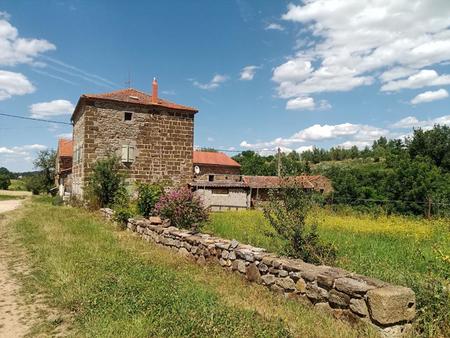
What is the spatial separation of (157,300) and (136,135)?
20191 mm

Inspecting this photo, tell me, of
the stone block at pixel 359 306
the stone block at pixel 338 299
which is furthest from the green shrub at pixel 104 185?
the stone block at pixel 359 306

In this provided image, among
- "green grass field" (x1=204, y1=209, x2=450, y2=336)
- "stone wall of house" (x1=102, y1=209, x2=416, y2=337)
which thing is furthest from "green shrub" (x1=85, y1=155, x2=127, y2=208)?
"stone wall of house" (x1=102, y1=209, x2=416, y2=337)

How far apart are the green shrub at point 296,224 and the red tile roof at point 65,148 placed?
38.8 m

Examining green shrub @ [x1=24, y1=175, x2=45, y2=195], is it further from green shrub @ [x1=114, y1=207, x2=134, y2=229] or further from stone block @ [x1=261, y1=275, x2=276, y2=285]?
stone block @ [x1=261, y1=275, x2=276, y2=285]

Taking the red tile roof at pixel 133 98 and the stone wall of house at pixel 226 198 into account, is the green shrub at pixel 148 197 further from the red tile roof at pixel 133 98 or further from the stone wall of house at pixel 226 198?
the stone wall of house at pixel 226 198

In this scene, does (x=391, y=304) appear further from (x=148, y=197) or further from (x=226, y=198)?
(x=226, y=198)

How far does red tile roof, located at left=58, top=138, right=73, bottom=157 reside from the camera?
4119 centimetres

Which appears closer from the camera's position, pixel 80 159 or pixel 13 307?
pixel 13 307

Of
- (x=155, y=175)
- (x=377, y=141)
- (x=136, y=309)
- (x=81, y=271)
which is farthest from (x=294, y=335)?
(x=377, y=141)

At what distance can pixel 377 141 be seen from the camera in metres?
85.4

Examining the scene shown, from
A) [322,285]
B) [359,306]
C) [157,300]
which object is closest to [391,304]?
[359,306]

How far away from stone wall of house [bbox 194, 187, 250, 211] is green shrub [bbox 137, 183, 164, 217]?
65.4 feet

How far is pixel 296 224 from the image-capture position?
6.23m

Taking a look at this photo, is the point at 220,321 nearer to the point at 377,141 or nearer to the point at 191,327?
the point at 191,327
